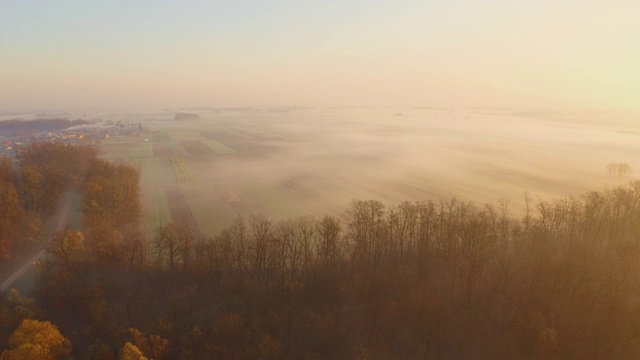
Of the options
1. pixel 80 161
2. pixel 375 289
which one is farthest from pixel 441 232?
pixel 80 161

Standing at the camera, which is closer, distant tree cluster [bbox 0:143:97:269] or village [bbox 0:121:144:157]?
distant tree cluster [bbox 0:143:97:269]

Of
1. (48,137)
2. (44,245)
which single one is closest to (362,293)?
(44,245)


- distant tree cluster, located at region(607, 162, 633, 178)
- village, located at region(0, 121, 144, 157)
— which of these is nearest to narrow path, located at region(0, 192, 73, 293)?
village, located at region(0, 121, 144, 157)

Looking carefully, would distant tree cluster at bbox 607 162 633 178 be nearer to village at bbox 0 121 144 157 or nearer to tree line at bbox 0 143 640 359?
tree line at bbox 0 143 640 359

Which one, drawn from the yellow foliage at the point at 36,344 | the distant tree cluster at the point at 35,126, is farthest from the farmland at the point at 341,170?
the distant tree cluster at the point at 35,126

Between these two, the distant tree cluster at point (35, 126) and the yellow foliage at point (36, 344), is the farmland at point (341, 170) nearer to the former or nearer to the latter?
the yellow foliage at point (36, 344)

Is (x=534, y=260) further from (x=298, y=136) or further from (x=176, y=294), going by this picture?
(x=298, y=136)
